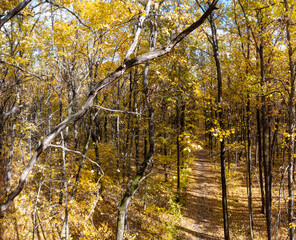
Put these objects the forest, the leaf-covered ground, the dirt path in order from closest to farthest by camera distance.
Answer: the forest, the leaf-covered ground, the dirt path

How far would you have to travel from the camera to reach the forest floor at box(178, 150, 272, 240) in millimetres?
11102

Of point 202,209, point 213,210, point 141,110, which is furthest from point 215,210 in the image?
point 141,110

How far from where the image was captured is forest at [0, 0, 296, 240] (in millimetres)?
4691

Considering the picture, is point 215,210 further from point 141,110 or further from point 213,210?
point 141,110

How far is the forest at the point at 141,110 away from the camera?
185 inches

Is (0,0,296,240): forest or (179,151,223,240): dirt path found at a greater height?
(0,0,296,240): forest

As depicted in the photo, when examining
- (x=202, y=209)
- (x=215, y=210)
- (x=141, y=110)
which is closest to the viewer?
(x=141, y=110)

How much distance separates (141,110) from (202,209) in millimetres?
11697

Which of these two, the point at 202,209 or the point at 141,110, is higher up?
the point at 141,110

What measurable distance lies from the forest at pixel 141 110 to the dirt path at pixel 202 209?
10 cm

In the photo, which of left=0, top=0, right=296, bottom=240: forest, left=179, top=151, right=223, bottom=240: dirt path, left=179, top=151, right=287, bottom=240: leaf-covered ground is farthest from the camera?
left=179, top=151, right=223, bottom=240: dirt path

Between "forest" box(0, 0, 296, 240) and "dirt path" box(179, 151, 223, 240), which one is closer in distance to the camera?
"forest" box(0, 0, 296, 240)

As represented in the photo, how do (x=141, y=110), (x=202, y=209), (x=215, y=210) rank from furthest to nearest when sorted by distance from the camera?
(x=202, y=209) → (x=215, y=210) → (x=141, y=110)

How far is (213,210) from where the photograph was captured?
541 inches
